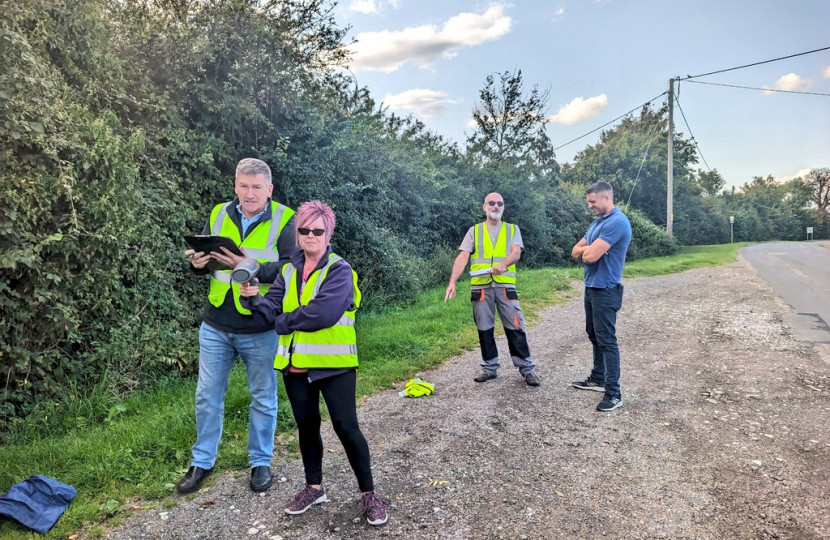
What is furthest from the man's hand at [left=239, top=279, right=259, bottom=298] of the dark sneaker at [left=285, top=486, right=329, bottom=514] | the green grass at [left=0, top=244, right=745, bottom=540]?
the green grass at [left=0, top=244, right=745, bottom=540]

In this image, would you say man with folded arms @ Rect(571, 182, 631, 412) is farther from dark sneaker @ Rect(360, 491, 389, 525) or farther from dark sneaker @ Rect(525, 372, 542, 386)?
dark sneaker @ Rect(360, 491, 389, 525)

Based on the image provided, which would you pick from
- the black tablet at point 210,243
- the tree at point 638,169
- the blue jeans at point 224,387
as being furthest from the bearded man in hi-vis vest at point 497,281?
the tree at point 638,169

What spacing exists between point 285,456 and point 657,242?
25.0 metres

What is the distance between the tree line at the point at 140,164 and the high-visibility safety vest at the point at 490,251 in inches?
136

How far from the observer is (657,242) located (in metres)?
24.6

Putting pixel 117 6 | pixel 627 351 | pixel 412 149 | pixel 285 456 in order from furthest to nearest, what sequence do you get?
pixel 412 149, pixel 627 351, pixel 117 6, pixel 285 456

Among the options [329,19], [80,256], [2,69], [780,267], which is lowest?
[780,267]

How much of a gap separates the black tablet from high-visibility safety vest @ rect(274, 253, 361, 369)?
43 centimetres

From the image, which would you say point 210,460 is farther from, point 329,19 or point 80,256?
point 329,19

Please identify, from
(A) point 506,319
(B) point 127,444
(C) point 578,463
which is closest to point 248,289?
(B) point 127,444

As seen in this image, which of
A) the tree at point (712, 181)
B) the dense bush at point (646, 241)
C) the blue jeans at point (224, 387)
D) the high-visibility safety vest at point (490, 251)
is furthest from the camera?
the tree at point (712, 181)

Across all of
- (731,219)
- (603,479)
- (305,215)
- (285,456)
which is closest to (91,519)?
(285,456)

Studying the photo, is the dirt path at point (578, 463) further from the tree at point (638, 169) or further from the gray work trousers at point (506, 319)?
the tree at point (638, 169)

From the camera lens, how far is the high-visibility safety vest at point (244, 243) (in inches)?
125
